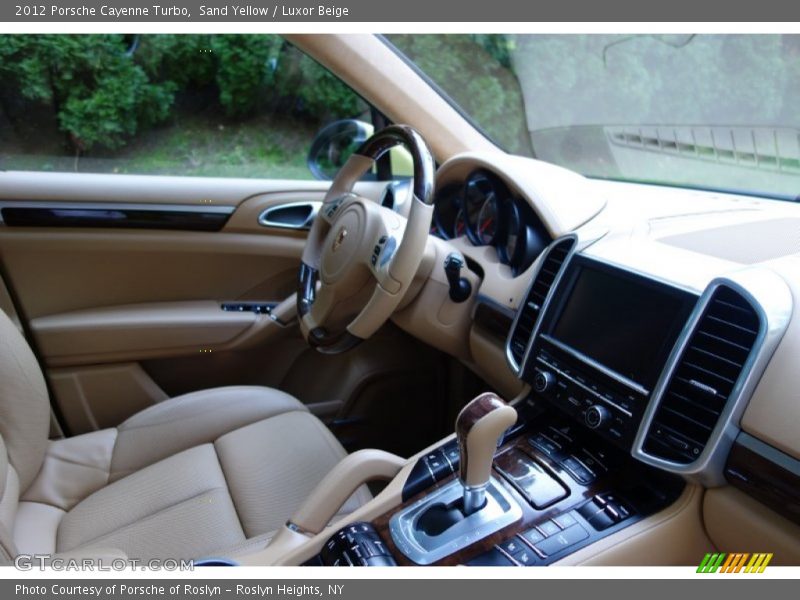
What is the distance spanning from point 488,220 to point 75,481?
1.12 metres

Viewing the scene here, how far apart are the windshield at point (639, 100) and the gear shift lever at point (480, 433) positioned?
101cm

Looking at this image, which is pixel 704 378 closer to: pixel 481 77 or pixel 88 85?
pixel 481 77

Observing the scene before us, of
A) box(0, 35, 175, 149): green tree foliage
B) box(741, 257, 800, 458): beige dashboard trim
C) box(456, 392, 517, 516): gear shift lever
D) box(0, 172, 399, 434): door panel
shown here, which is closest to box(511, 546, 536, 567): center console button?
box(456, 392, 517, 516): gear shift lever

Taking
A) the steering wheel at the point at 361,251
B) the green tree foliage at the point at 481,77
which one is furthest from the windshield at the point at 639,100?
the steering wheel at the point at 361,251

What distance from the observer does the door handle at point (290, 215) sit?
1.96m

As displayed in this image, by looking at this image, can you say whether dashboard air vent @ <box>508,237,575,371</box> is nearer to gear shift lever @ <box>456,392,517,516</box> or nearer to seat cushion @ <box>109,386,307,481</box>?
gear shift lever @ <box>456,392,517,516</box>

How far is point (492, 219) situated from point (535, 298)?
0.33 metres

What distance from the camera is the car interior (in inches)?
37.9

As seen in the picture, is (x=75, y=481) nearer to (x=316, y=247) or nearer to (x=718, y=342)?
(x=316, y=247)

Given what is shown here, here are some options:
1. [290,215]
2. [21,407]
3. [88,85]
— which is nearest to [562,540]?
[21,407]

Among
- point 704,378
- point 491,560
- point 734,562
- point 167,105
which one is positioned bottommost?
point 491,560

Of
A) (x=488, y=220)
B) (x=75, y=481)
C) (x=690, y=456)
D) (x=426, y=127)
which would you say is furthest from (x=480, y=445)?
(x=426, y=127)

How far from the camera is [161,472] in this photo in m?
1.38

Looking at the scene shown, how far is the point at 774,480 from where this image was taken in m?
0.87
